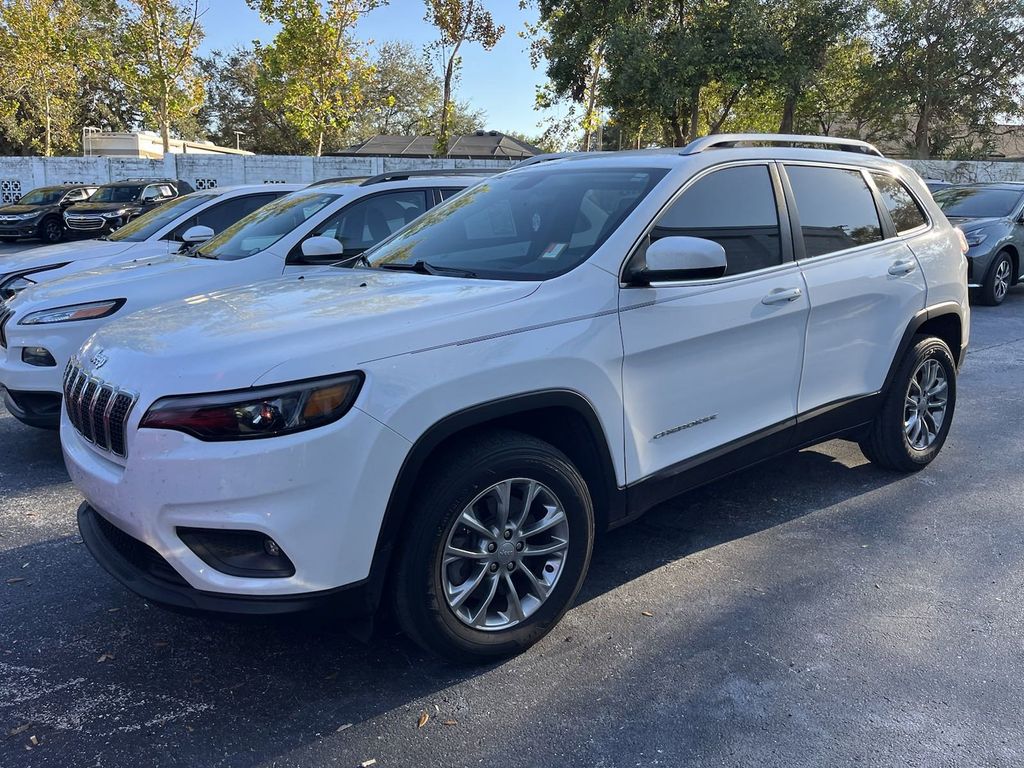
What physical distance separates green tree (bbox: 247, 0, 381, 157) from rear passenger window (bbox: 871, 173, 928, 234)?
25386 millimetres

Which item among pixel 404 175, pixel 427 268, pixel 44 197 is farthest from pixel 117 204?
pixel 427 268

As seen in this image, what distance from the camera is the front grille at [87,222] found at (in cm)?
1889

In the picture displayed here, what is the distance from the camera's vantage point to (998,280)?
37.5ft

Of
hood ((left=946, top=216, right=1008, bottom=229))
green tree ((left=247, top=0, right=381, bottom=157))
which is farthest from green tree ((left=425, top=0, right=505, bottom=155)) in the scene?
hood ((left=946, top=216, right=1008, bottom=229))

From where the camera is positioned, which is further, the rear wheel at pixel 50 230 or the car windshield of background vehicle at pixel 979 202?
the rear wheel at pixel 50 230

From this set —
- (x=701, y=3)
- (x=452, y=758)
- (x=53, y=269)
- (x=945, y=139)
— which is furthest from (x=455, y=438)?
(x=945, y=139)

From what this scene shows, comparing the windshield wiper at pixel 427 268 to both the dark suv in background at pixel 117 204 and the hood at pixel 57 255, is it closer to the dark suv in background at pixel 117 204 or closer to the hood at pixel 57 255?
the hood at pixel 57 255

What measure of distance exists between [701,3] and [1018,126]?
50.9 feet

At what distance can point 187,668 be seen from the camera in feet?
9.68

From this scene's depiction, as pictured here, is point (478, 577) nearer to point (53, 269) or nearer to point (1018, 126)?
point (53, 269)

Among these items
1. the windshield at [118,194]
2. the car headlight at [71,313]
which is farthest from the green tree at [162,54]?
the car headlight at [71,313]

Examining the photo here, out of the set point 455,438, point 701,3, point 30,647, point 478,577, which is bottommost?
point 30,647

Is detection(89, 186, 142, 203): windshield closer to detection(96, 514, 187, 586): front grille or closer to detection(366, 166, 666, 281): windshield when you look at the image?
detection(366, 166, 666, 281): windshield

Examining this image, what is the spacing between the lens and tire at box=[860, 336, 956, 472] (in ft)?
15.0
